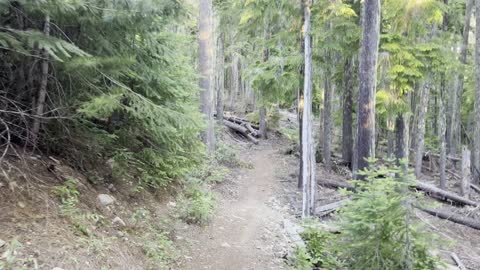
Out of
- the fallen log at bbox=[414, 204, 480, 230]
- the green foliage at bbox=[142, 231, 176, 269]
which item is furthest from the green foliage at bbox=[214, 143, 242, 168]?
the green foliage at bbox=[142, 231, 176, 269]

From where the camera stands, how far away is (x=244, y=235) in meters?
7.76

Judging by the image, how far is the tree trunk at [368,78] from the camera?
8.48 meters

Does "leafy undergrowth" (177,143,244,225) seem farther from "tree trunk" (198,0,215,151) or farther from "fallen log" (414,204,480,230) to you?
"fallen log" (414,204,480,230)

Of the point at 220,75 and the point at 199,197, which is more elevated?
the point at 220,75

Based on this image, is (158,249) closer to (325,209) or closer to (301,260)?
(301,260)

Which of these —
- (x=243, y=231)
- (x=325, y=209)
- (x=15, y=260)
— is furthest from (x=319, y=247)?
(x=15, y=260)

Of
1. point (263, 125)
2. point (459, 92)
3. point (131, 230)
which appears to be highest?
point (459, 92)

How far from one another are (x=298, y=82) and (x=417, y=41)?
4550 mm

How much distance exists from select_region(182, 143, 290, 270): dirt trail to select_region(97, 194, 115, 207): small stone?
150 centimetres

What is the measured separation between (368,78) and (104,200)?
6281 millimetres

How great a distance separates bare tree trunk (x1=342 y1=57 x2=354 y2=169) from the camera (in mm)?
14773

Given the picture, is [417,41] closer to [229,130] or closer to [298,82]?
[298,82]

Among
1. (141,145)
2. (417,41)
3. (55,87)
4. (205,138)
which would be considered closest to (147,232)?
(141,145)

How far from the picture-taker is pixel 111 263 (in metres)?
4.39
